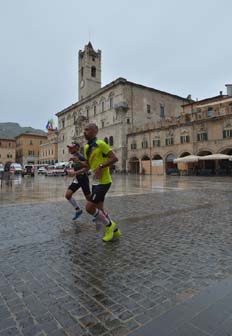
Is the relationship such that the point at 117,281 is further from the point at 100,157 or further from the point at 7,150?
the point at 7,150

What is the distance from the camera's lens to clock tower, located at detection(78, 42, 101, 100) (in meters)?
57.3

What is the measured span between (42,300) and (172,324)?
4.20ft

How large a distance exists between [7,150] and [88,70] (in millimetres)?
47517

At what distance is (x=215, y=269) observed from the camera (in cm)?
295

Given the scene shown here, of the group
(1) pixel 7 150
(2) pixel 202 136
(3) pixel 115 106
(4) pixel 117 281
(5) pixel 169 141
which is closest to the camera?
(4) pixel 117 281

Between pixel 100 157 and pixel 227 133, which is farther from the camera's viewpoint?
pixel 227 133

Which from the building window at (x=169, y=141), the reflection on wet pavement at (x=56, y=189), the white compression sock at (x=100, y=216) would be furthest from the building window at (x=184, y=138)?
the white compression sock at (x=100, y=216)

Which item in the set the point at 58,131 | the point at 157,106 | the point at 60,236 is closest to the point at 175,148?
the point at 157,106

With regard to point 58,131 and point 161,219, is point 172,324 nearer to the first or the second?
point 161,219

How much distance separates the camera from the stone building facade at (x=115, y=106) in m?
44.7

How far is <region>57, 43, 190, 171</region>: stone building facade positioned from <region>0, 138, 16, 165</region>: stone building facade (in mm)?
33841

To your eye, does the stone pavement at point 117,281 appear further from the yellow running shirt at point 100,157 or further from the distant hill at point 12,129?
the distant hill at point 12,129

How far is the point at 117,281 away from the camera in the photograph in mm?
2650

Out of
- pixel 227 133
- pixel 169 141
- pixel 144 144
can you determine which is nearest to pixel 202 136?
pixel 227 133
